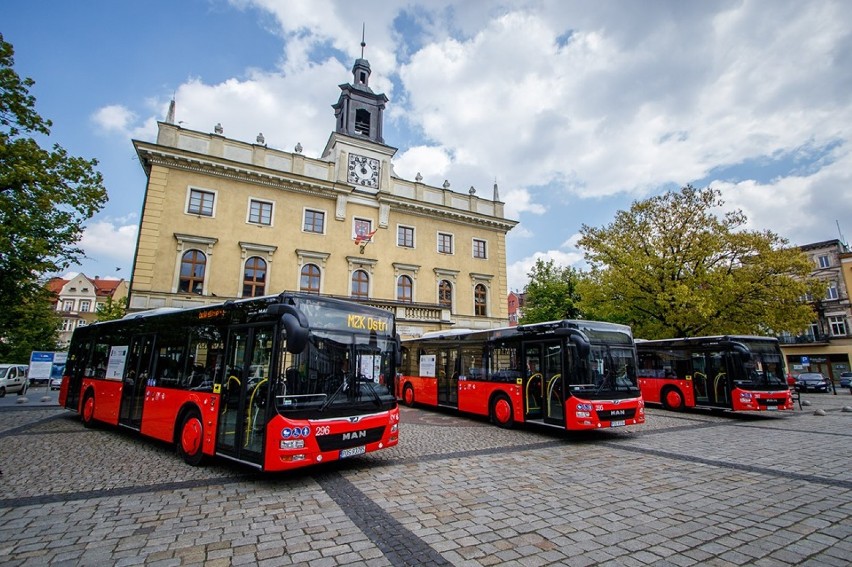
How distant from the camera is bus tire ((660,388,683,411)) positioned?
16188 millimetres

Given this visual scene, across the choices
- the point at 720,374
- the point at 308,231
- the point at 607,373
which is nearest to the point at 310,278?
the point at 308,231

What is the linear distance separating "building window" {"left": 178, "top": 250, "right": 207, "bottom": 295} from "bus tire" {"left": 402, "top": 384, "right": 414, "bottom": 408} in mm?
12447

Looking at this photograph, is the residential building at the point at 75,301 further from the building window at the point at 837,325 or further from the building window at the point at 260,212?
the building window at the point at 837,325

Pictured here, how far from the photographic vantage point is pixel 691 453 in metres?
8.49

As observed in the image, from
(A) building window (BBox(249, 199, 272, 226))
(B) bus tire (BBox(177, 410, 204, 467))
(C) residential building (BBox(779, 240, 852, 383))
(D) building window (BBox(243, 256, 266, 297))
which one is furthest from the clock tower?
(C) residential building (BBox(779, 240, 852, 383))

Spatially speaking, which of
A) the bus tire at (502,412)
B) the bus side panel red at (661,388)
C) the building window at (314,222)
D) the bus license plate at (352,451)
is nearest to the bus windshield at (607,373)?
the bus tire at (502,412)

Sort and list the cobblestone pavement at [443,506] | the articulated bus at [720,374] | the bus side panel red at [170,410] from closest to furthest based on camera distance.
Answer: the cobblestone pavement at [443,506] < the bus side panel red at [170,410] < the articulated bus at [720,374]

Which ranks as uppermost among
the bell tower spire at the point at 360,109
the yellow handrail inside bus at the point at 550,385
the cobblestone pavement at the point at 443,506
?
the bell tower spire at the point at 360,109

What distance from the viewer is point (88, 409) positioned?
11539mm

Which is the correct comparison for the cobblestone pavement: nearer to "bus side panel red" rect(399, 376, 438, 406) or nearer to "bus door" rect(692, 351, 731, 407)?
"bus door" rect(692, 351, 731, 407)

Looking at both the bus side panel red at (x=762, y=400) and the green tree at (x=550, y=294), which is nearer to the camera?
the bus side panel red at (x=762, y=400)

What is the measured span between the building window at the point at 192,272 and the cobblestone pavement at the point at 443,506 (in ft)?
44.1

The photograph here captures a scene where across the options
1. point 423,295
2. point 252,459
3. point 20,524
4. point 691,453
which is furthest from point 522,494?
point 423,295

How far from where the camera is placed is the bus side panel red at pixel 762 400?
13.5 metres
